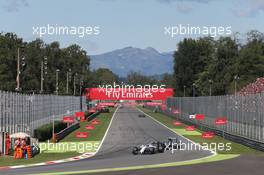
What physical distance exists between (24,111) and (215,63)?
130 metres

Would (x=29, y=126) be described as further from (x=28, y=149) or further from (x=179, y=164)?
(x=179, y=164)

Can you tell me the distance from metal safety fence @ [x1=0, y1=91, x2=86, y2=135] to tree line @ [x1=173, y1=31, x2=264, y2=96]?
8662cm

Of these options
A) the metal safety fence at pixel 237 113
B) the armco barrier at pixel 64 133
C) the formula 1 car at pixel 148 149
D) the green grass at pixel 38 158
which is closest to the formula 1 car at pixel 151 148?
the formula 1 car at pixel 148 149

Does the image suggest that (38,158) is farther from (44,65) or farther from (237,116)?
(44,65)

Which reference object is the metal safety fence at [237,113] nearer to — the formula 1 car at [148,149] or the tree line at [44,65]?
the formula 1 car at [148,149]

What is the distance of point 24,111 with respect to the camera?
49.1 m

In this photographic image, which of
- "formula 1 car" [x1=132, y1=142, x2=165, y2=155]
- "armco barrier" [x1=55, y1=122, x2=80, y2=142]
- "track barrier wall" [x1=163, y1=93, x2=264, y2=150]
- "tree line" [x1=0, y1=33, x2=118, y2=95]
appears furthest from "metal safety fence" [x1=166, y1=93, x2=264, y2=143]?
"tree line" [x1=0, y1=33, x2=118, y2=95]

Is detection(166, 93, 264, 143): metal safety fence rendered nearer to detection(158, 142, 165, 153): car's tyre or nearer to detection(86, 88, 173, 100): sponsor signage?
detection(158, 142, 165, 153): car's tyre

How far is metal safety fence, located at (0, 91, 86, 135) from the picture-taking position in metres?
41.3

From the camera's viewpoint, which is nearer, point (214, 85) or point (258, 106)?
point (258, 106)

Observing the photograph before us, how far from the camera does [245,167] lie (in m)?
27.7

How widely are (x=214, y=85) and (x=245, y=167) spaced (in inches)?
5539

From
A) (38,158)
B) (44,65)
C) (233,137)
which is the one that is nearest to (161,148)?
(38,158)

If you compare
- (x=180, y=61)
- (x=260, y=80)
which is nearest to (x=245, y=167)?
(x=260, y=80)
